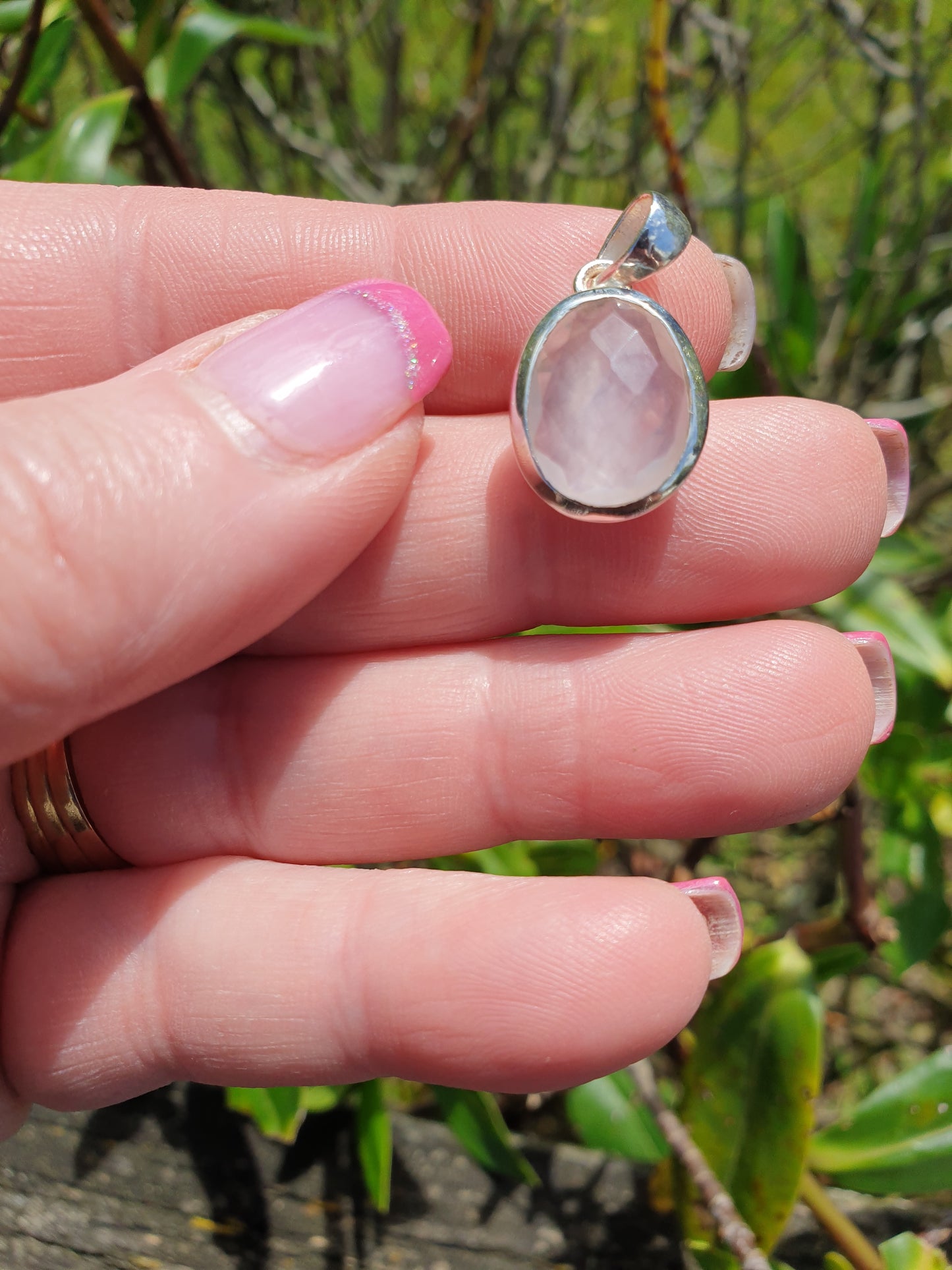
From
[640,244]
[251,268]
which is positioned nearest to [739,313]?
[640,244]

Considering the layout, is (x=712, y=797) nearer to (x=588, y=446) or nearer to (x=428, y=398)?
(x=588, y=446)

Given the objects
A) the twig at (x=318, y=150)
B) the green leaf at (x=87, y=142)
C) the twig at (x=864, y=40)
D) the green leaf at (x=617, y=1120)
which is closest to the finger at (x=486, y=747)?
the green leaf at (x=617, y=1120)

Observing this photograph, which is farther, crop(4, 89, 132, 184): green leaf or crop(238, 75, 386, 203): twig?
crop(238, 75, 386, 203): twig

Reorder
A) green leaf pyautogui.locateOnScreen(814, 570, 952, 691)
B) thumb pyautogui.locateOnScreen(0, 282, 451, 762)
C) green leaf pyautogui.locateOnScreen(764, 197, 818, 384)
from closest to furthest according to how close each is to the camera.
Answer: thumb pyautogui.locateOnScreen(0, 282, 451, 762), green leaf pyautogui.locateOnScreen(814, 570, 952, 691), green leaf pyautogui.locateOnScreen(764, 197, 818, 384)

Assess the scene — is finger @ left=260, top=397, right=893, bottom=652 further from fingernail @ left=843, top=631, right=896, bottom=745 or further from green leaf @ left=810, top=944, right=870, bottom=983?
green leaf @ left=810, top=944, right=870, bottom=983

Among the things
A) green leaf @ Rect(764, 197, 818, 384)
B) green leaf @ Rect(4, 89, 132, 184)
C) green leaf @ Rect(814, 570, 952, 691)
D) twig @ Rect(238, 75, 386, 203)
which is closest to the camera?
green leaf @ Rect(4, 89, 132, 184)

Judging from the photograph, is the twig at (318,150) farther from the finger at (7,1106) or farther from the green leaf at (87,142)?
the finger at (7,1106)

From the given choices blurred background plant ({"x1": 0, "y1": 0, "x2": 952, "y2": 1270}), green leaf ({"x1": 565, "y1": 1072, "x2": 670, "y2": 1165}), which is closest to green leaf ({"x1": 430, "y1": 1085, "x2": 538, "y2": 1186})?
blurred background plant ({"x1": 0, "y1": 0, "x2": 952, "y2": 1270})
